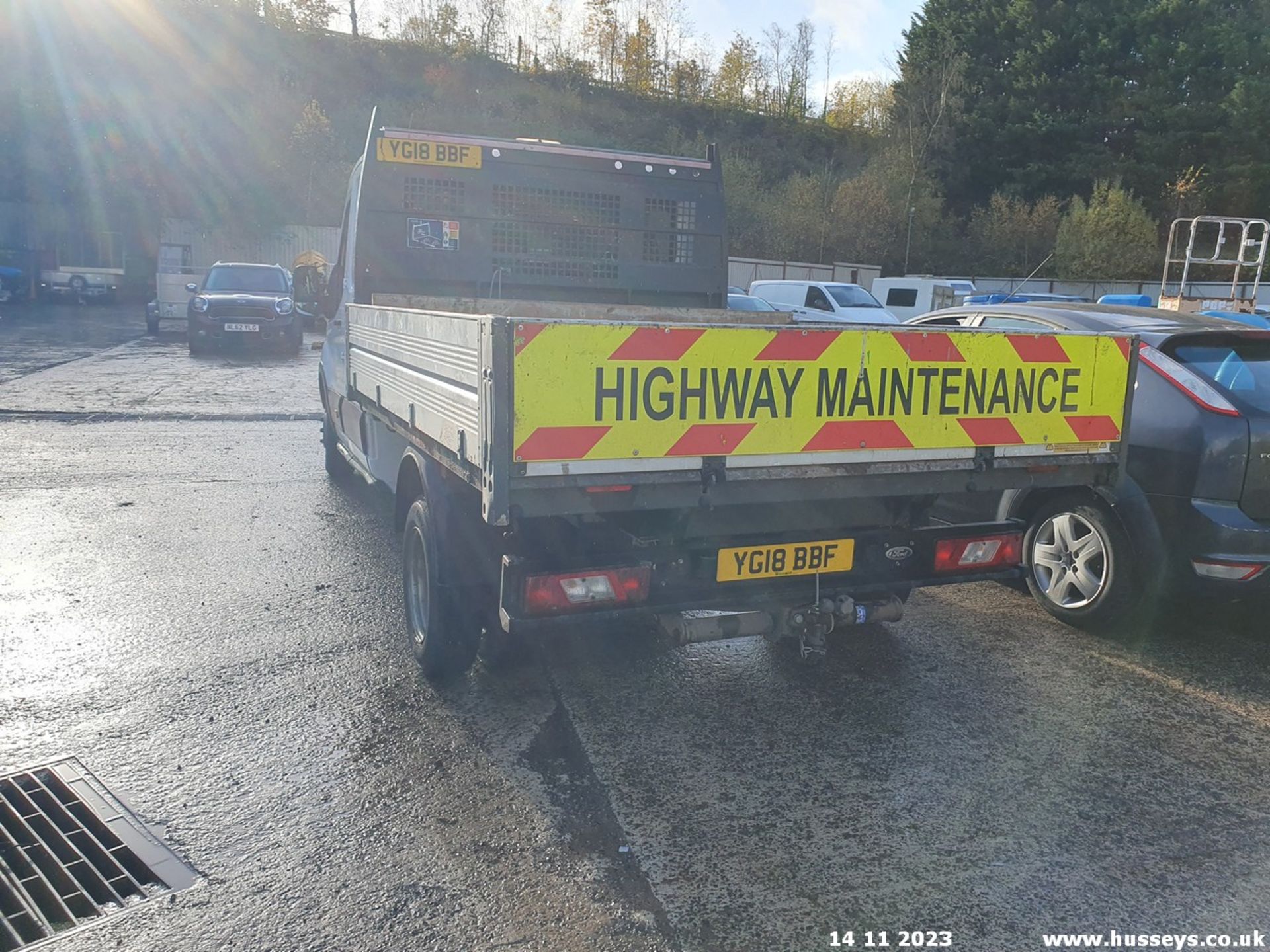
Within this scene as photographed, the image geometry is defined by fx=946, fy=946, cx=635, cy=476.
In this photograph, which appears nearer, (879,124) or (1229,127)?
(1229,127)

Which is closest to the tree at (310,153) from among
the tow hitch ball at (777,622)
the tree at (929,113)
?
the tree at (929,113)

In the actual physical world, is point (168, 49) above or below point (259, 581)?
above

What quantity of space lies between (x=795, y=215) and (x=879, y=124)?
962 inches

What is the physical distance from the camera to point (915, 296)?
28734 millimetres

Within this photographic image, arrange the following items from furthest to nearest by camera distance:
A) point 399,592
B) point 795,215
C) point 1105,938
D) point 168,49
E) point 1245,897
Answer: point 795,215
point 168,49
point 399,592
point 1245,897
point 1105,938

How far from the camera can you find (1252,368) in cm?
494

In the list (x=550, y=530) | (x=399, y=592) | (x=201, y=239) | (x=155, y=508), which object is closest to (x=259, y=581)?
(x=399, y=592)

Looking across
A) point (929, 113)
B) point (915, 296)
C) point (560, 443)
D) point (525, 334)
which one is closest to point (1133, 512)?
point (560, 443)

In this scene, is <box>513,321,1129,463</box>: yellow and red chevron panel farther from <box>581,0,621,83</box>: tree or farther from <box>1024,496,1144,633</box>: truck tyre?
<box>581,0,621,83</box>: tree

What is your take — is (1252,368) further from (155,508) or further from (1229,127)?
(1229,127)

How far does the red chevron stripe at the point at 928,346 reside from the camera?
3646mm

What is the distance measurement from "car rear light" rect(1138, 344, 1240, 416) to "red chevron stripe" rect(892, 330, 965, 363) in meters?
1.44

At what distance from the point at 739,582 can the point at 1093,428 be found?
1707 millimetres
